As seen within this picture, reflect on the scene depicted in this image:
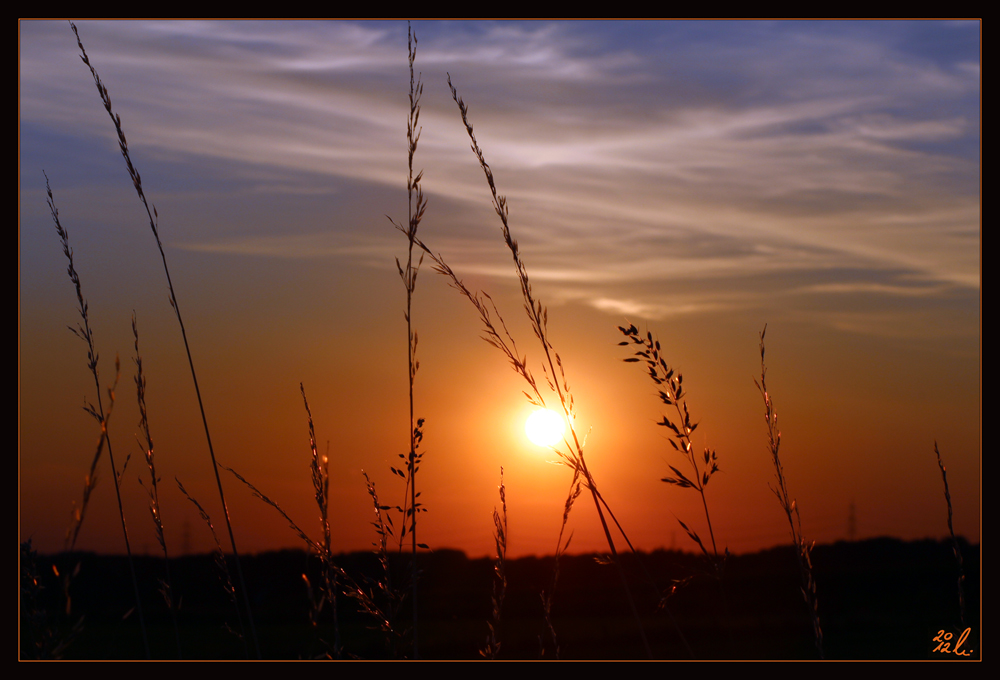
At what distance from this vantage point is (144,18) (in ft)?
7.96

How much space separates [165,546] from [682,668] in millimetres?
1600

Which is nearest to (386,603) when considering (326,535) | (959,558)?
(326,535)

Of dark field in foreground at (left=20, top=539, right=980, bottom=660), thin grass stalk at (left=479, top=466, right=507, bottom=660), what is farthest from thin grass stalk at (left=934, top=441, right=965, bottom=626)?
thin grass stalk at (left=479, top=466, right=507, bottom=660)

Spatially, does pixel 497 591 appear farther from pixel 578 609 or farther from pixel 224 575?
pixel 578 609

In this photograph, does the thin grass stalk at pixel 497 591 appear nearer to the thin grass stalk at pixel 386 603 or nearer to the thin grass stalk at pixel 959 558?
the thin grass stalk at pixel 386 603
